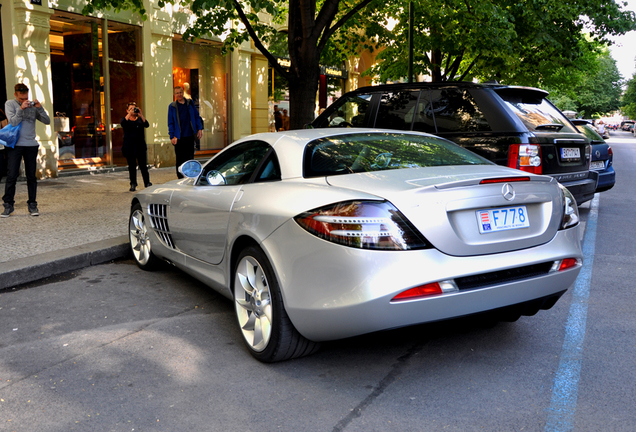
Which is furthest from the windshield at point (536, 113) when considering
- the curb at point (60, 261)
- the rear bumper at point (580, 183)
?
the curb at point (60, 261)

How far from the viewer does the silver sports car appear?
316cm

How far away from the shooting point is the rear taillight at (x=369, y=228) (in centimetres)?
315

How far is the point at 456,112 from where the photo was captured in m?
7.13

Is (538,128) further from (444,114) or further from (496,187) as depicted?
(496,187)

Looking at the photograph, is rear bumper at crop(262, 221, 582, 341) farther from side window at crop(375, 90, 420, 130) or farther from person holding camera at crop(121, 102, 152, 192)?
person holding camera at crop(121, 102, 152, 192)

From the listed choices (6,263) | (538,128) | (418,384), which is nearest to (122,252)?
(6,263)

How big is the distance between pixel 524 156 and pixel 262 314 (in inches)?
161

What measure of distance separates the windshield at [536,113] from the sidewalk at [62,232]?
4.60 meters

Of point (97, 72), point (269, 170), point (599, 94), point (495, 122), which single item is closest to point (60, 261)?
point (269, 170)

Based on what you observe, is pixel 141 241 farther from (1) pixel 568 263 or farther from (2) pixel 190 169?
(1) pixel 568 263

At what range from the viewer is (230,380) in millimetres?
3482

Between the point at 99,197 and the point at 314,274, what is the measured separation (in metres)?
8.37

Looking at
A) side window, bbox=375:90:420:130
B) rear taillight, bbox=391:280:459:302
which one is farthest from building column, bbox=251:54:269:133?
rear taillight, bbox=391:280:459:302

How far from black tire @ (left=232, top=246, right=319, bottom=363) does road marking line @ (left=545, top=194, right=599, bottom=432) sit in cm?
132
